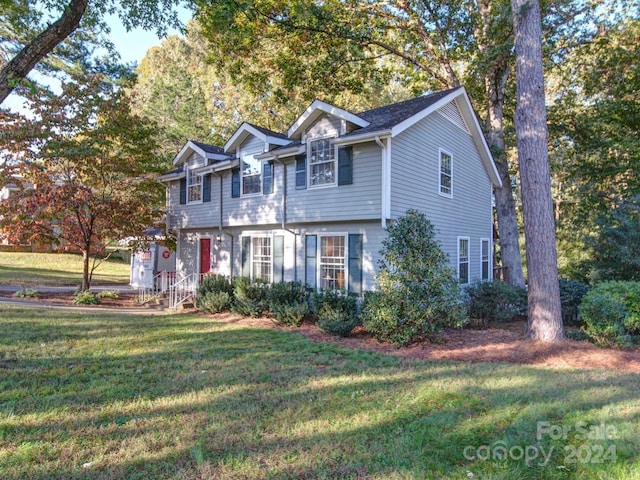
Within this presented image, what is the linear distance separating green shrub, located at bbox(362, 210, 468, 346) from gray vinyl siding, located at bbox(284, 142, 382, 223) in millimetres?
1696

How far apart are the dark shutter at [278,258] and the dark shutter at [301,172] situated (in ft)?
6.20

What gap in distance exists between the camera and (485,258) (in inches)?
613

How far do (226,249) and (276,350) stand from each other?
7600 millimetres

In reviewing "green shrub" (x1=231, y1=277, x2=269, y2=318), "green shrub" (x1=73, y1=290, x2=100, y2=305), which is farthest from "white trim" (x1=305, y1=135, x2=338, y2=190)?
"green shrub" (x1=73, y1=290, x2=100, y2=305)

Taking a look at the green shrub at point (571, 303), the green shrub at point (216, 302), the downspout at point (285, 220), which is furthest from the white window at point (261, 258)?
the green shrub at point (571, 303)

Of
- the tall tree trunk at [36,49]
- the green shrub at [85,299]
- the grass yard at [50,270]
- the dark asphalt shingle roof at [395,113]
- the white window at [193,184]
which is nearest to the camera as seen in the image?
the tall tree trunk at [36,49]

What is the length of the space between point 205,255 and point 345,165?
24.9ft

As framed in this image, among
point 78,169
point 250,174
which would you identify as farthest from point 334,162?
point 78,169

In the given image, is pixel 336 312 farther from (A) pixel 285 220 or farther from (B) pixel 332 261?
(A) pixel 285 220

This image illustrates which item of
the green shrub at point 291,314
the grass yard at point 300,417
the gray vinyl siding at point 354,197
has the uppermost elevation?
the gray vinyl siding at point 354,197

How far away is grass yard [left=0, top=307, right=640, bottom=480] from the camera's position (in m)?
3.44

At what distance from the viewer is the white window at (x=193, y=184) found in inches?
609

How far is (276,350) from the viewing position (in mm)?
7723

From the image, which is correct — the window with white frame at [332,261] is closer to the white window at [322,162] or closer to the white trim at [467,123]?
the white window at [322,162]
